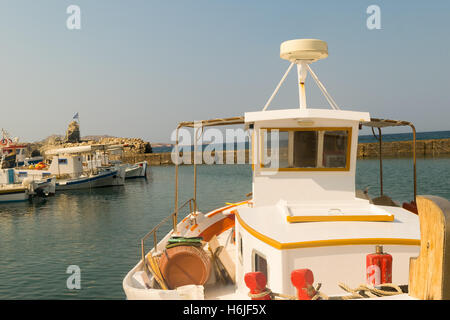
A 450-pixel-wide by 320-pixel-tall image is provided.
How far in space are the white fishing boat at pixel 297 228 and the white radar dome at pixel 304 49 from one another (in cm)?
3

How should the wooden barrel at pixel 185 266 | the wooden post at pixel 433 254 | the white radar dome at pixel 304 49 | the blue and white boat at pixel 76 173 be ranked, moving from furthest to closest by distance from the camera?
the blue and white boat at pixel 76 173 → the white radar dome at pixel 304 49 → the wooden barrel at pixel 185 266 → the wooden post at pixel 433 254

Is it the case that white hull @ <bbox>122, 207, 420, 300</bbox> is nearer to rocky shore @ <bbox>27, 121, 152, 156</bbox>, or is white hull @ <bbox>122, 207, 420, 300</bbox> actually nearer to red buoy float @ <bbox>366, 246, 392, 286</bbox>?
red buoy float @ <bbox>366, 246, 392, 286</bbox>

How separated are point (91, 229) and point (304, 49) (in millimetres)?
23998

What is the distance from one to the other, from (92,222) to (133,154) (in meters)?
78.4

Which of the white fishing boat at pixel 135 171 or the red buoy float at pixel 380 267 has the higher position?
the red buoy float at pixel 380 267

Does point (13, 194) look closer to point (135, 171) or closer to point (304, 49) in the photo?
point (135, 171)

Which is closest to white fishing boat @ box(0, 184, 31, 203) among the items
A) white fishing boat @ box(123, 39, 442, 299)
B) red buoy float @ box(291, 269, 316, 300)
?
white fishing boat @ box(123, 39, 442, 299)

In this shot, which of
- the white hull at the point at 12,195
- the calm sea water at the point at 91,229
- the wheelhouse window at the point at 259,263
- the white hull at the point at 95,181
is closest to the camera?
the wheelhouse window at the point at 259,263

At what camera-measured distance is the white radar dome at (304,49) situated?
10.7 metres

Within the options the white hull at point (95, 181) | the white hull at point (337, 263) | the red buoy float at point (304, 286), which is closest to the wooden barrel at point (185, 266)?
the white hull at point (337, 263)

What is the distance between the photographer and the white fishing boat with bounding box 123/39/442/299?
6.37m

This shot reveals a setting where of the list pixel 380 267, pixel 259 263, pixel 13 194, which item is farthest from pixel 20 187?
pixel 380 267

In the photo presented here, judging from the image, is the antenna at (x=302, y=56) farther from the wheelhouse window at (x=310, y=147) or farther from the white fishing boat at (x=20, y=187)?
the white fishing boat at (x=20, y=187)
